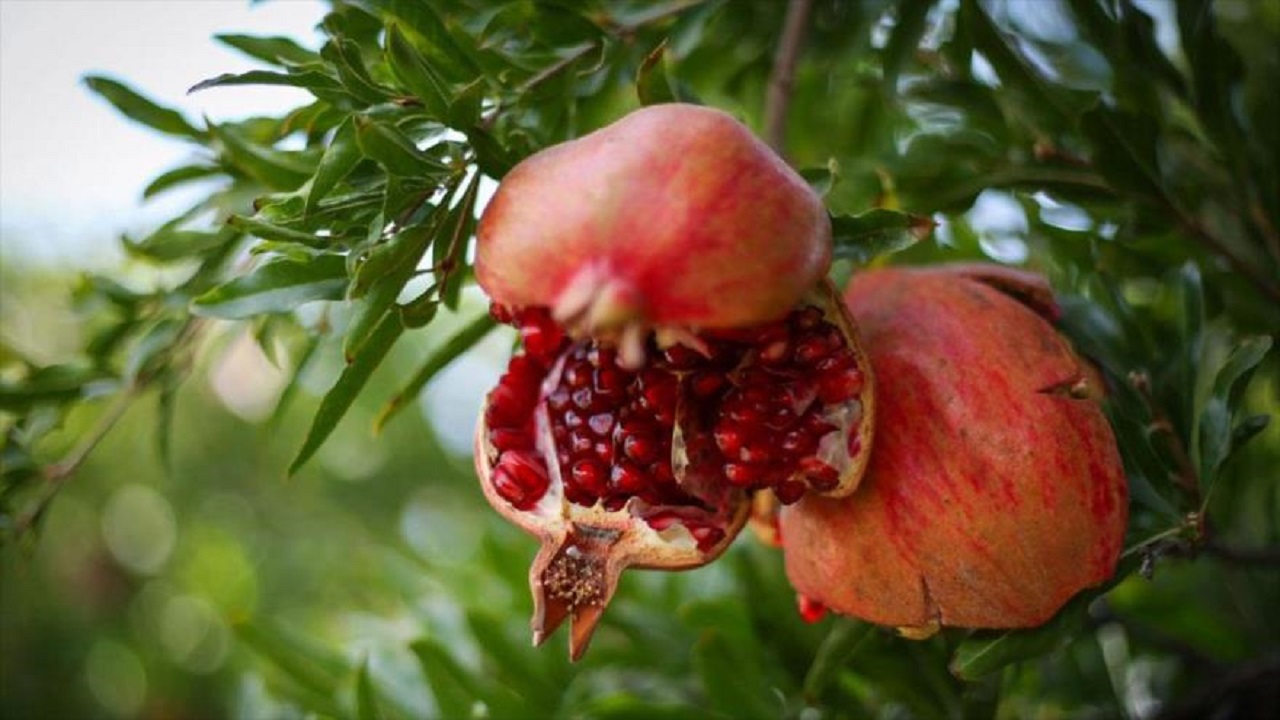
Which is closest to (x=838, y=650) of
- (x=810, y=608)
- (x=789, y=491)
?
(x=810, y=608)

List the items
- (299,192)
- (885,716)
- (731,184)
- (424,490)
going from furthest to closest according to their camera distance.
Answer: (424,490), (885,716), (299,192), (731,184)

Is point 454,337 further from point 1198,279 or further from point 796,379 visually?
point 1198,279

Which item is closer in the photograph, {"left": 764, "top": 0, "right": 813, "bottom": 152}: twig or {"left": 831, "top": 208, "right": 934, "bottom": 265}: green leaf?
{"left": 831, "top": 208, "right": 934, "bottom": 265}: green leaf

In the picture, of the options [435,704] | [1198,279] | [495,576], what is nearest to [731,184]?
[1198,279]

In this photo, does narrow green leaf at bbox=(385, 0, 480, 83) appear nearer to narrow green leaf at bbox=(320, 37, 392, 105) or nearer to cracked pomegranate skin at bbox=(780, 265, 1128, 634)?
narrow green leaf at bbox=(320, 37, 392, 105)

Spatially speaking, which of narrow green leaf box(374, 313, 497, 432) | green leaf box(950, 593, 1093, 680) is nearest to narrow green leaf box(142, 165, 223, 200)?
narrow green leaf box(374, 313, 497, 432)

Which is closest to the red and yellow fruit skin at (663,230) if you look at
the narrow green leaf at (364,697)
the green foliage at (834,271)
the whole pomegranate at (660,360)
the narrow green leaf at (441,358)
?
the whole pomegranate at (660,360)
